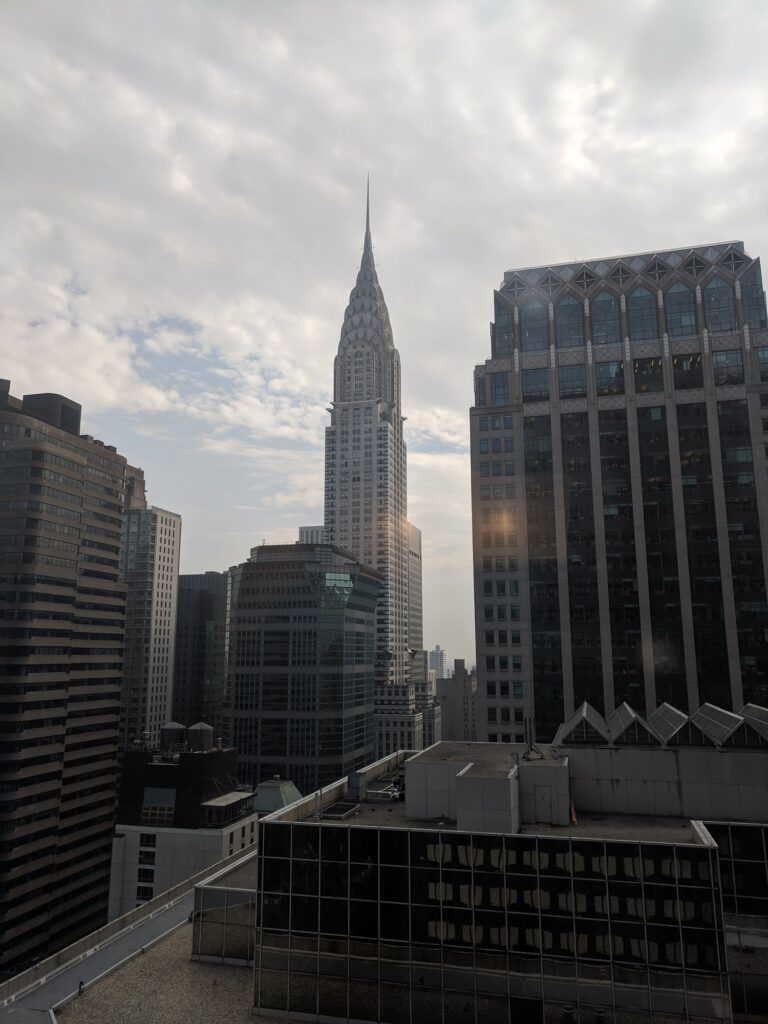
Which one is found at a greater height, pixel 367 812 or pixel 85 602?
pixel 85 602

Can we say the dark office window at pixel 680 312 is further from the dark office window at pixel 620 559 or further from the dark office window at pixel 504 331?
the dark office window at pixel 504 331

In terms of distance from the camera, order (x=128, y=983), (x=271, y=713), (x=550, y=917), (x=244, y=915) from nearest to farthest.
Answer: (x=550, y=917) → (x=128, y=983) → (x=244, y=915) → (x=271, y=713)

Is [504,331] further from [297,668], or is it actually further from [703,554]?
[297,668]

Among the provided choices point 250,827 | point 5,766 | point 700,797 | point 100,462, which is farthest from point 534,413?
point 5,766

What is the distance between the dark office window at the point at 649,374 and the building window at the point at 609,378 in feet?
7.23

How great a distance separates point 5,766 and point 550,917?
117 meters

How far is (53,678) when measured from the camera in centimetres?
12975

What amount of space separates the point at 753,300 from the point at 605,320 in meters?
20.5

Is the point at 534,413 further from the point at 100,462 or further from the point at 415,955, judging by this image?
the point at 100,462

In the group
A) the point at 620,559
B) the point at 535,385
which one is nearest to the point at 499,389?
the point at 535,385

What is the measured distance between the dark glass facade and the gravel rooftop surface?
2.03 meters

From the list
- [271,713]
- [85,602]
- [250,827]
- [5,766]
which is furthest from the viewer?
[271,713]

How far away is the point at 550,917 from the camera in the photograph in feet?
99.7

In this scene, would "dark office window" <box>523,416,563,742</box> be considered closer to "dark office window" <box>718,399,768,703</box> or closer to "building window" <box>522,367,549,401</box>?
"building window" <box>522,367,549,401</box>
